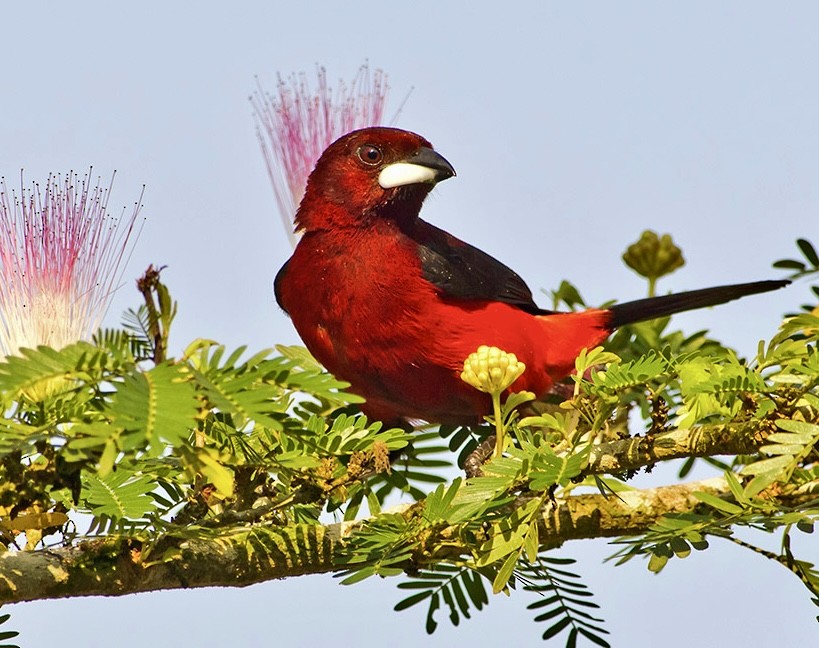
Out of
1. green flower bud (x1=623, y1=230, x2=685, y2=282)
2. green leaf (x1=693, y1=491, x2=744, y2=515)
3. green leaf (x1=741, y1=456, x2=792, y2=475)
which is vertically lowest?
green leaf (x1=693, y1=491, x2=744, y2=515)

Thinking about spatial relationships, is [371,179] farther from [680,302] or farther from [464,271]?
[680,302]

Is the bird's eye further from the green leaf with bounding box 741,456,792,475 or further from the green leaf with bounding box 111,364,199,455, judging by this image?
the green leaf with bounding box 111,364,199,455

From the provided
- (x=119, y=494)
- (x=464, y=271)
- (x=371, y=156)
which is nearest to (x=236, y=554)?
(x=119, y=494)

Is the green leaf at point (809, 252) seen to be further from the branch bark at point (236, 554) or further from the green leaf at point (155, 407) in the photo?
the green leaf at point (155, 407)

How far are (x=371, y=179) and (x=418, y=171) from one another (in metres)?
0.18

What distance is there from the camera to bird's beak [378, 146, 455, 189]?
414cm

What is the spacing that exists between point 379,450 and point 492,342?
116cm

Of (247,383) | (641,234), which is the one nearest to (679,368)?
(247,383)

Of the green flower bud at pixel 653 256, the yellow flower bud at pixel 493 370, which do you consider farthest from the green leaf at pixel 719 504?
the green flower bud at pixel 653 256

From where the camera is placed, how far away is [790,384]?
2586 mm

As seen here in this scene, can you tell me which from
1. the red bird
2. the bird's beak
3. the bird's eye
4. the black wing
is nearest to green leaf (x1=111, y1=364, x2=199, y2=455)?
the red bird

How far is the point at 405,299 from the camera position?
398cm

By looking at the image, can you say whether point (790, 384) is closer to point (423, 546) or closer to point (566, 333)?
point (423, 546)

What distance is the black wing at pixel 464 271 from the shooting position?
4.09m
